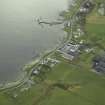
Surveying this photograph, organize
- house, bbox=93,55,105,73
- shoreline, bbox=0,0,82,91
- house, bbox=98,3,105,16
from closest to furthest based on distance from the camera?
shoreline, bbox=0,0,82,91
house, bbox=93,55,105,73
house, bbox=98,3,105,16

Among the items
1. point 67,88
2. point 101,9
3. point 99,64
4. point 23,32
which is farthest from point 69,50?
point 101,9

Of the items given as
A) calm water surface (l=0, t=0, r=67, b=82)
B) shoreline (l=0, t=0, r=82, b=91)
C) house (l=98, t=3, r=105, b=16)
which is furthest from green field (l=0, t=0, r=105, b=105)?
house (l=98, t=3, r=105, b=16)

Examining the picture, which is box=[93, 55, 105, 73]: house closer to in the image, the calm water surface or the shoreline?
the shoreline

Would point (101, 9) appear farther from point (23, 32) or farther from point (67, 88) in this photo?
point (67, 88)

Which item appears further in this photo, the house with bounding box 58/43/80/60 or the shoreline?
the house with bounding box 58/43/80/60

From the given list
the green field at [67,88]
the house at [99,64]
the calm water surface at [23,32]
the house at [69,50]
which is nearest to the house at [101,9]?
the calm water surface at [23,32]

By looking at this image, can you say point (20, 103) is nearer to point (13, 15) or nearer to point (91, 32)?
point (91, 32)
